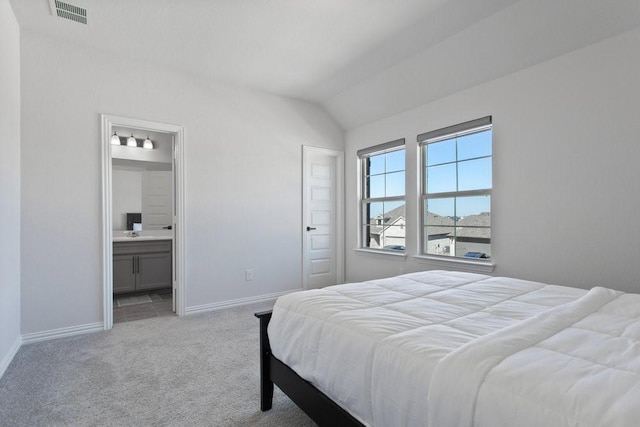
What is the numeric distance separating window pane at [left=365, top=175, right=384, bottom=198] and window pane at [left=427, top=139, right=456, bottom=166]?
80 cm

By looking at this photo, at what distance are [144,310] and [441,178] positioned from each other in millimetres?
3685

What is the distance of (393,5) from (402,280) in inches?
80.6

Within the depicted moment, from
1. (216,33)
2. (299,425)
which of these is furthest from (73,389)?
(216,33)

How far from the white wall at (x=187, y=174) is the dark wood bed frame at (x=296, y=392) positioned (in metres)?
2.17

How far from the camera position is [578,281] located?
264 cm

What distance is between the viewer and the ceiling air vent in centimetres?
255

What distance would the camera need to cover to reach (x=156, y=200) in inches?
209

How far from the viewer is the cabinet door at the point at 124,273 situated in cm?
434

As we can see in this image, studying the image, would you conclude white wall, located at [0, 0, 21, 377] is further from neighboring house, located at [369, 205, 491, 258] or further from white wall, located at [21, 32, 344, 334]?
neighboring house, located at [369, 205, 491, 258]

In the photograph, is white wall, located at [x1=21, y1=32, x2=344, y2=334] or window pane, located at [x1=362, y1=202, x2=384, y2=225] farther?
window pane, located at [x1=362, y1=202, x2=384, y2=225]

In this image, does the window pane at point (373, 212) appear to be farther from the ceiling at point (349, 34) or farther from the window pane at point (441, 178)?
the ceiling at point (349, 34)

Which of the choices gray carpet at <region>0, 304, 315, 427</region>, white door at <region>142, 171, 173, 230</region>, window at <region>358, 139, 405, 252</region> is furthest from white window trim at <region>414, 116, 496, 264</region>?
white door at <region>142, 171, 173, 230</region>

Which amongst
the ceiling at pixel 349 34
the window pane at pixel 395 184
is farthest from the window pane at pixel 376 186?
the ceiling at pixel 349 34

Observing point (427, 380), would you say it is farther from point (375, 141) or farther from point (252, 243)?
point (375, 141)
